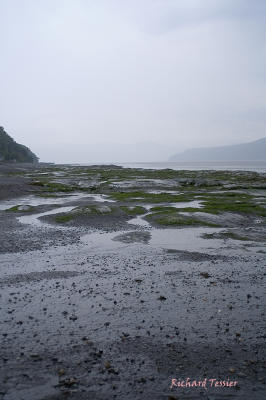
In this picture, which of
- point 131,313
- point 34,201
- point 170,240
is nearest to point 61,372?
point 131,313

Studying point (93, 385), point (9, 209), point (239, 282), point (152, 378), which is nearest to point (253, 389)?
point (152, 378)

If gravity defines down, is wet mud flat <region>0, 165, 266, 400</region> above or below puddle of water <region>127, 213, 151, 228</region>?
below

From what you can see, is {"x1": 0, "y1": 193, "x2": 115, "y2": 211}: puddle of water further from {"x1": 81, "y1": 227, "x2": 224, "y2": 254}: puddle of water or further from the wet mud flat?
{"x1": 81, "y1": 227, "x2": 224, "y2": 254}: puddle of water

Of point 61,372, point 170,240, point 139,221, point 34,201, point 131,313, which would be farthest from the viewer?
point 34,201

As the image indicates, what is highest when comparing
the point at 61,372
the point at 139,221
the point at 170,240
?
the point at 139,221

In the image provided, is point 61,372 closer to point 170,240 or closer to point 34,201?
point 170,240

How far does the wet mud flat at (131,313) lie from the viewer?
9336 mm

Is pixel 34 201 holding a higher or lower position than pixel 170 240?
higher

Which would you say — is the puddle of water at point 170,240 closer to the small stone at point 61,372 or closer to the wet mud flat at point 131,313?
the wet mud flat at point 131,313

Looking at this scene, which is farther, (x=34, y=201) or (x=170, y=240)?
(x=34, y=201)

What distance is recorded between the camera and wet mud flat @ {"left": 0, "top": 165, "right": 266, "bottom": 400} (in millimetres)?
9336

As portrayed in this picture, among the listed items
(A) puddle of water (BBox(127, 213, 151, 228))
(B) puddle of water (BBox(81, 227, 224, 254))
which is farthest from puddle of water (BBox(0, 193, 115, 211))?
(B) puddle of water (BBox(81, 227, 224, 254))

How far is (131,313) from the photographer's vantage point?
44.9 feet

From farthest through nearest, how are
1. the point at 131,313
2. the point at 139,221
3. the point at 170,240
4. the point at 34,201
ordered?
the point at 34,201
the point at 139,221
the point at 170,240
the point at 131,313
